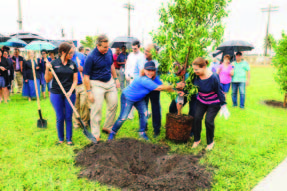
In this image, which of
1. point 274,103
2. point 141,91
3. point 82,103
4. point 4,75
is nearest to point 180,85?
point 141,91

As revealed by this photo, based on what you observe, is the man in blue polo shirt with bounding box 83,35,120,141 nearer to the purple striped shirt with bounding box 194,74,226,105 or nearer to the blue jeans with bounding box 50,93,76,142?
the blue jeans with bounding box 50,93,76,142

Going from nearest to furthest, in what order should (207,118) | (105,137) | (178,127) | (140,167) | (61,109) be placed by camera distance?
1. (140,167)
2. (207,118)
3. (61,109)
4. (178,127)
5. (105,137)

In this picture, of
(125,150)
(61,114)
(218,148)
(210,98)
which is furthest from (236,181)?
(61,114)

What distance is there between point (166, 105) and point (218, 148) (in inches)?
167

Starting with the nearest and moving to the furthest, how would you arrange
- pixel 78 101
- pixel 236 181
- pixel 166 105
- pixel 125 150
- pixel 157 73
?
1. pixel 236 181
2. pixel 125 150
3. pixel 157 73
4. pixel 78 101
5. pixel 166 105

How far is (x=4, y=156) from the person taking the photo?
412 cm

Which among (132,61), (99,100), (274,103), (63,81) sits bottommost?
(274,103)

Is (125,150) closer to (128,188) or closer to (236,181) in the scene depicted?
(128,188)

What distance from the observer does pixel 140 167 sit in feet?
12.2

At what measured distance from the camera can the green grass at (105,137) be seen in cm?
329

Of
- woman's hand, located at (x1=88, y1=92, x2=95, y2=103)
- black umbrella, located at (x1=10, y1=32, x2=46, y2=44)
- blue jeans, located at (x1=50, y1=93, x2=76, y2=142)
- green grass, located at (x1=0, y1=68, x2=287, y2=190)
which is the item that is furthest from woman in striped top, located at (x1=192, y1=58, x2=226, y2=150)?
black umbrella, located at (x1=10, y1=32, x2=46, y2=44)

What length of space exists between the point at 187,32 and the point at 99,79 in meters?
2.06

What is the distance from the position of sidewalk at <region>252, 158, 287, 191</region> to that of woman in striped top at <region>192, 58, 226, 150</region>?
127 cm

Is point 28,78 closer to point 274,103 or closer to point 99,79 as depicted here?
point 99,79
